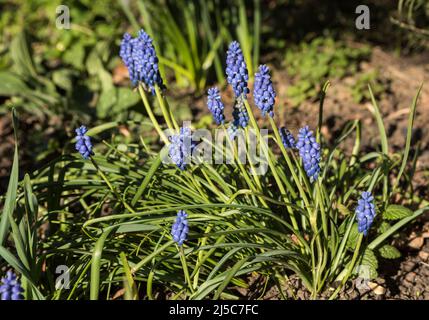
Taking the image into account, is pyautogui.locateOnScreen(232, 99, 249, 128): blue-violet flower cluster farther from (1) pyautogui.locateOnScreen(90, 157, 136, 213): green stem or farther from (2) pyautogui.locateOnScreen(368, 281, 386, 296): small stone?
(2) pyautogui.locateOnScreen(368, 281, 386, 296): small stone

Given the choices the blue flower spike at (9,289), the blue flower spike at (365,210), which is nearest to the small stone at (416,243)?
the blue flower spike at (365,210)

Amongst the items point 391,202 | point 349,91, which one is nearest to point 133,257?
point 391,202

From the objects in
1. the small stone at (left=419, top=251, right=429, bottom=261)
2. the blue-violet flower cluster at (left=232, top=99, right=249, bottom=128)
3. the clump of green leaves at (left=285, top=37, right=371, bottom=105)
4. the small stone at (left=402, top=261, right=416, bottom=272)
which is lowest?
the small stone at (left=402, top=261, right=416, bottom=272)

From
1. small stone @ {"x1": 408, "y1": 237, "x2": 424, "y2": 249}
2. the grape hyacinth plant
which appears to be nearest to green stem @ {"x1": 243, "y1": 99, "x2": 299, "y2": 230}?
the grape hyacinth plant

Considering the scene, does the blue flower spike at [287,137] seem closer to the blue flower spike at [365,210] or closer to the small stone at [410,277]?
the blue flower spike at [365,210]

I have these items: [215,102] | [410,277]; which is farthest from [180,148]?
[410,277]

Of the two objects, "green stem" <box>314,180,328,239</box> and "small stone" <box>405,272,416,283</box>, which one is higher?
"green stem" <box>314,180,328,239</box>
